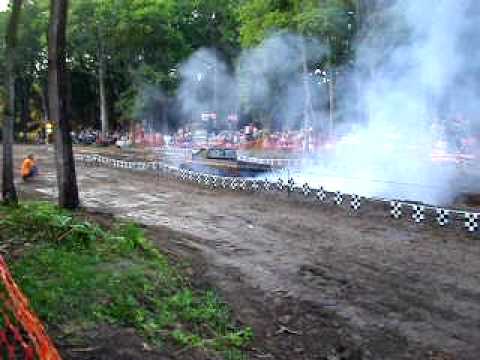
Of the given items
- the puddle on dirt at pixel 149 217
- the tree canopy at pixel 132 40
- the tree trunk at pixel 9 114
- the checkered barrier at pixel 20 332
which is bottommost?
the puddle on dirt at pixel 149 217

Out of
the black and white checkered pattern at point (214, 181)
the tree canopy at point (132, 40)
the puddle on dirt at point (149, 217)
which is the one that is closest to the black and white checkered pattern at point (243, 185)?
the black and white checkered pattern at point (214, 181)

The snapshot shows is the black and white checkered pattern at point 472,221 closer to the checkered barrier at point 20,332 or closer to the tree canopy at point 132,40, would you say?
the checkered barrier at point 20,332

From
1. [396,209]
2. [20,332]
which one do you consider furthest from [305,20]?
[20,332]

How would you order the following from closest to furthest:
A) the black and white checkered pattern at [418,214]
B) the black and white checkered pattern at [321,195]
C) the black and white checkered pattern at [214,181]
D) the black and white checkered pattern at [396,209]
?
1. the black and white checkered pattern at [418,214]
2. the black and white checkered pattern at [396,209]
3. the black and white checkered pattern at [321,195]
4. the black and white checkered pattern at [214,181]

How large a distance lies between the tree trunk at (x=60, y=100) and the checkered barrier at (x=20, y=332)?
5999 millimetres

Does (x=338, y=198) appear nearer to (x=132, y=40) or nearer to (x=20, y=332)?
(x=20, y=332)

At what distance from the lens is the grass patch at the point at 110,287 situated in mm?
5457

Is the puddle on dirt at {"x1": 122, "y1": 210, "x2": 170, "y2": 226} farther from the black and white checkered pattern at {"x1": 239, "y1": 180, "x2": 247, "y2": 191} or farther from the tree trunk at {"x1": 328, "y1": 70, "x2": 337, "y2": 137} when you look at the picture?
the tree trunk at {"x1": 328, "y1": 70, "x2": 337, "y2": 137}

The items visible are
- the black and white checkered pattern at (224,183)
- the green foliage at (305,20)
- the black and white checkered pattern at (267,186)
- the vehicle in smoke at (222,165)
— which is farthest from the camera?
the green foliage at (305,20)

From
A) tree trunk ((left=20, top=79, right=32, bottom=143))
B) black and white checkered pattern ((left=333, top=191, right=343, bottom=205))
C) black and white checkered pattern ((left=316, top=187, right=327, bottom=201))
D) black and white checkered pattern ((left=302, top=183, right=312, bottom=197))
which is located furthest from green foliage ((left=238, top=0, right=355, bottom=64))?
tree trunk ((left=20, top=79, right=32, bottom=143))

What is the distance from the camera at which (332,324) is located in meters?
6.73

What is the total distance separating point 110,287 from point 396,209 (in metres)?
8.77

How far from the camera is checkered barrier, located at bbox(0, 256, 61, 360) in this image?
4254 mm

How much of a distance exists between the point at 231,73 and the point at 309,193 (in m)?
28.1
